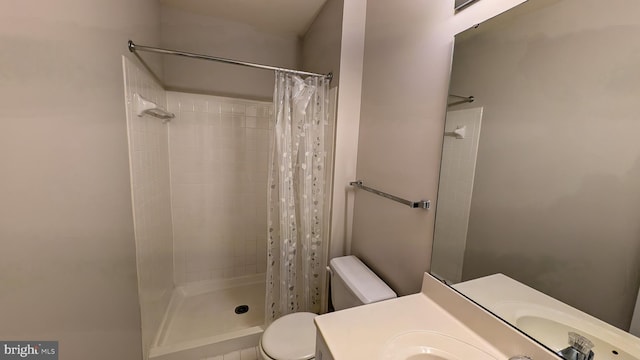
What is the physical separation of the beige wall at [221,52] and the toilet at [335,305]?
5.92 feet

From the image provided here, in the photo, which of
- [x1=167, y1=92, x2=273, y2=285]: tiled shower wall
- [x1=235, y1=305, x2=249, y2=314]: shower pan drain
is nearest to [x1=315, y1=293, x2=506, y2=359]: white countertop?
[x1=235, y1=305, x2=249, y2=314]: shower pan drain

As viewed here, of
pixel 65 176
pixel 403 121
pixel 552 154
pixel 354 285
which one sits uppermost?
pixel 403 121

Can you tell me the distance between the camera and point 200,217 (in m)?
2.27

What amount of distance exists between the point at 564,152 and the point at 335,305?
1.34 metres

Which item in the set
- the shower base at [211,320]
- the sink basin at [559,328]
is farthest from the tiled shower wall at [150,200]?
the sink basin at [559,328]

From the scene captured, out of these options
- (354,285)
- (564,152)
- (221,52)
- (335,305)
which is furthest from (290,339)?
(221,52)

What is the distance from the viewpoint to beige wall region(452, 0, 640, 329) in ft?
1.80

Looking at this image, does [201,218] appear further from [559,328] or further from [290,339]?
[559,328]

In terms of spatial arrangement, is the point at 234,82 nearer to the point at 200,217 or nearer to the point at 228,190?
the point at 228,190

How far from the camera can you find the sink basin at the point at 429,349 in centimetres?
72

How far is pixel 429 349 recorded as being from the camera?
29.3 inches

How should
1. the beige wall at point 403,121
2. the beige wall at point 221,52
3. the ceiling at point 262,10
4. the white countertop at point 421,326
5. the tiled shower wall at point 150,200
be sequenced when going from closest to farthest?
the white countertop at point 421,326, the beige wall at point 403,121, the tiled shower wall at point 150,200, the ceiling at point 262,10, the beige wall at point 221,52

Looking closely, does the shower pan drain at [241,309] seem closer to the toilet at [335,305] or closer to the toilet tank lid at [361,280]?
the toilet at [335,305]

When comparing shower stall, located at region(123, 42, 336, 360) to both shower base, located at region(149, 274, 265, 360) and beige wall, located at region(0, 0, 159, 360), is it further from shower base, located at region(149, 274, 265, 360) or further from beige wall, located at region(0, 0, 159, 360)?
beige wall, located at region(0, 0, 159, 360)
